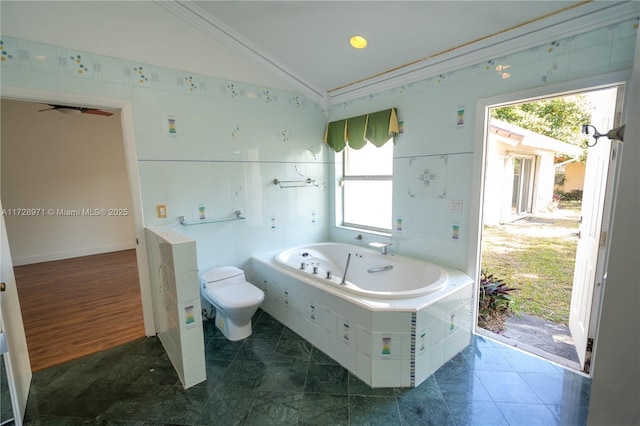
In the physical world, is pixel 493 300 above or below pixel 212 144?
below

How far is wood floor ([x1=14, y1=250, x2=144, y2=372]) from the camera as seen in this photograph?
243 cm

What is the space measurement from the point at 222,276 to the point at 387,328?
1.57 metres

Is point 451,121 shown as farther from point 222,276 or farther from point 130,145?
point 130,145

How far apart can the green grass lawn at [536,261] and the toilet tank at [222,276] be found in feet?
9.32

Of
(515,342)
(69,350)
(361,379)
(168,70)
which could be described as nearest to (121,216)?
(69,350)

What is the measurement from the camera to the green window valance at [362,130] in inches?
111

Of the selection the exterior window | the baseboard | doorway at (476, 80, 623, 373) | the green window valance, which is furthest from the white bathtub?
the baseboard

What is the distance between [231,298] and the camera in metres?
2.38

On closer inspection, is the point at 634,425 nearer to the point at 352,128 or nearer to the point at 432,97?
the point at 432,97

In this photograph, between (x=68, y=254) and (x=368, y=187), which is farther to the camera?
(x=68, y=254)

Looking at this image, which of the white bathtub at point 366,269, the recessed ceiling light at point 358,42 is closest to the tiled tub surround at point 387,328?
the white bathtub at point 366,269

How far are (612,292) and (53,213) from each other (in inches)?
252

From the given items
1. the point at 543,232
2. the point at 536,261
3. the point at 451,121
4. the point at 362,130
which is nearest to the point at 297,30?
the point at 362,130

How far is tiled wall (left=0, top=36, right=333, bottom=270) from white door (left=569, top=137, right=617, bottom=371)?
96.5 inches
